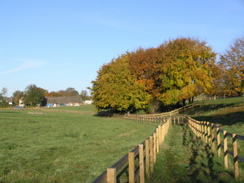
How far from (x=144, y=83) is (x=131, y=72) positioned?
10.8ft

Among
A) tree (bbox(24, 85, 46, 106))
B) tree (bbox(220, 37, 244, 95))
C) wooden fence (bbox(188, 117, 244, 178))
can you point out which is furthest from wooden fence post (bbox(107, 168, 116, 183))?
tree (bbox(24, 85, 46, 106))

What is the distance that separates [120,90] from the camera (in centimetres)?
5119

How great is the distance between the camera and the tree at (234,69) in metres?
36.7

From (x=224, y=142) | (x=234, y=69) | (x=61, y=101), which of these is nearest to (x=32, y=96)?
(x=61, y=101)

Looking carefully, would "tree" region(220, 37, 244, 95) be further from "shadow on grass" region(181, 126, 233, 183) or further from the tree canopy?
"shadow on grass" region(181, 126, 233, 183)

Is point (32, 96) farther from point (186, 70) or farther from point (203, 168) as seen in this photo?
point (203, 168)

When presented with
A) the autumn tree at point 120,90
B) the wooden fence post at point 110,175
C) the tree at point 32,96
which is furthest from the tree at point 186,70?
the tree at point 32,96

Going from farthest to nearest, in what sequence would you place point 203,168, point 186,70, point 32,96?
point 32,96 → point 186,70 → point 203,168

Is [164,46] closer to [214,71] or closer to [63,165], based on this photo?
[214,71]

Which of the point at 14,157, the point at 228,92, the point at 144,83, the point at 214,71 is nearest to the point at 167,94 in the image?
the point at 144,83

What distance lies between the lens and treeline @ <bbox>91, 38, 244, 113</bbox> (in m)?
51.0

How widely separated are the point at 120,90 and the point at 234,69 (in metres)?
20.1

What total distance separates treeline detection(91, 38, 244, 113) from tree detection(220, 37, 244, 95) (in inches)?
401

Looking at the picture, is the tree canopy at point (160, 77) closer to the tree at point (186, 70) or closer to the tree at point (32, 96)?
the tree at point (186, 70)
